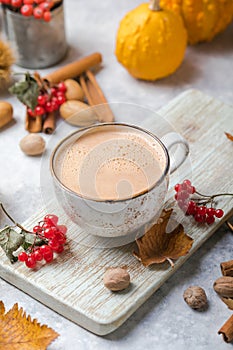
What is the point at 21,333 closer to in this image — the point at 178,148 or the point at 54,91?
the point at 178,148

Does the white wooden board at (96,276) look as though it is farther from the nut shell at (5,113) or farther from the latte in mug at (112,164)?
the nut shell at (5,113)

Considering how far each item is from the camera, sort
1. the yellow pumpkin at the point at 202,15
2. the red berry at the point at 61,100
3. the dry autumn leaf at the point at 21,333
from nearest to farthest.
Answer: the dry autumn leaf at the point at 21,333, the red berry at the point at 61,100, the yellow pumpkin at the point at 202,15

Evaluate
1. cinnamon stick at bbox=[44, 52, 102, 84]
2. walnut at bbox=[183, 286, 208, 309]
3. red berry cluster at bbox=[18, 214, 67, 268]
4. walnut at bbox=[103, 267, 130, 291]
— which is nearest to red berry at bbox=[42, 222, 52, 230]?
red berry cluster at bbox=[18, 214, 67, 268]

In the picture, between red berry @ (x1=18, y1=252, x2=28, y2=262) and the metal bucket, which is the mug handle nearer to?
red berry @ (x1=18, y1=252, x2=28, y2=262)

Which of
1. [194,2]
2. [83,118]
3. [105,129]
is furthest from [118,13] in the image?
[105,129]

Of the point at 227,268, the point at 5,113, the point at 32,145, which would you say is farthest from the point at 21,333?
the point at 5,113

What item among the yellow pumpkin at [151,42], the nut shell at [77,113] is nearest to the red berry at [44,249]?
the nut shell at [77,113]

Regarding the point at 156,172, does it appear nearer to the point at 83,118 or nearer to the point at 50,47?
the point at 83,118
